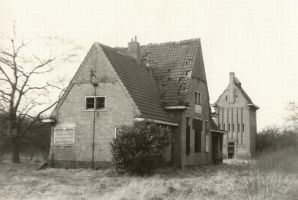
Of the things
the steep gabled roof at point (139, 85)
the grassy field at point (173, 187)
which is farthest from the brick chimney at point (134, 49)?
the grassy field at point (173, 187)

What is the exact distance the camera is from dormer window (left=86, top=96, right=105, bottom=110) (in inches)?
984

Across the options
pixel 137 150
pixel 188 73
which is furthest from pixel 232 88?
pixel 137 150

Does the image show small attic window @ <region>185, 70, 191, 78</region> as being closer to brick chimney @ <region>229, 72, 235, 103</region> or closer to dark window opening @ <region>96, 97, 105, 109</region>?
dark window opening @ <region>96, 97, 105, 109</region>

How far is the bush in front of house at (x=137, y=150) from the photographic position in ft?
67.0

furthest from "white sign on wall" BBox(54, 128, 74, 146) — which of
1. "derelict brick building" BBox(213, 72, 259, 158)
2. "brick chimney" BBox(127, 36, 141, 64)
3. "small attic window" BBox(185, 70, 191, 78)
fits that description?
"derelict brick building" BBox(213, 72, 259, 158)

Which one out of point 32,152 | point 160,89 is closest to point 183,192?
point 160,89

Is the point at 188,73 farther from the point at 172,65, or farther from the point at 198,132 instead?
the point at 198,132

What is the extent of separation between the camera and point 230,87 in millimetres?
54312

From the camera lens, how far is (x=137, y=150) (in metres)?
20.6

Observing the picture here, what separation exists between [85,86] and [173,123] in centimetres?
604

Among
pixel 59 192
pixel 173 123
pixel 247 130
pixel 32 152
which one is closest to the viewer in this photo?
pixel 59 192

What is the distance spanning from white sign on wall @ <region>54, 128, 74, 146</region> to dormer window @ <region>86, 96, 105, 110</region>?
180 cm

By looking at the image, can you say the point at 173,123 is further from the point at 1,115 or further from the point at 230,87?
the point at 230,87

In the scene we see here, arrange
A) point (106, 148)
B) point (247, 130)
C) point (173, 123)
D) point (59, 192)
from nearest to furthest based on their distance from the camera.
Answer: point (59, 192) < point (106, 148) < point (173, 123) < point (247, 130)
